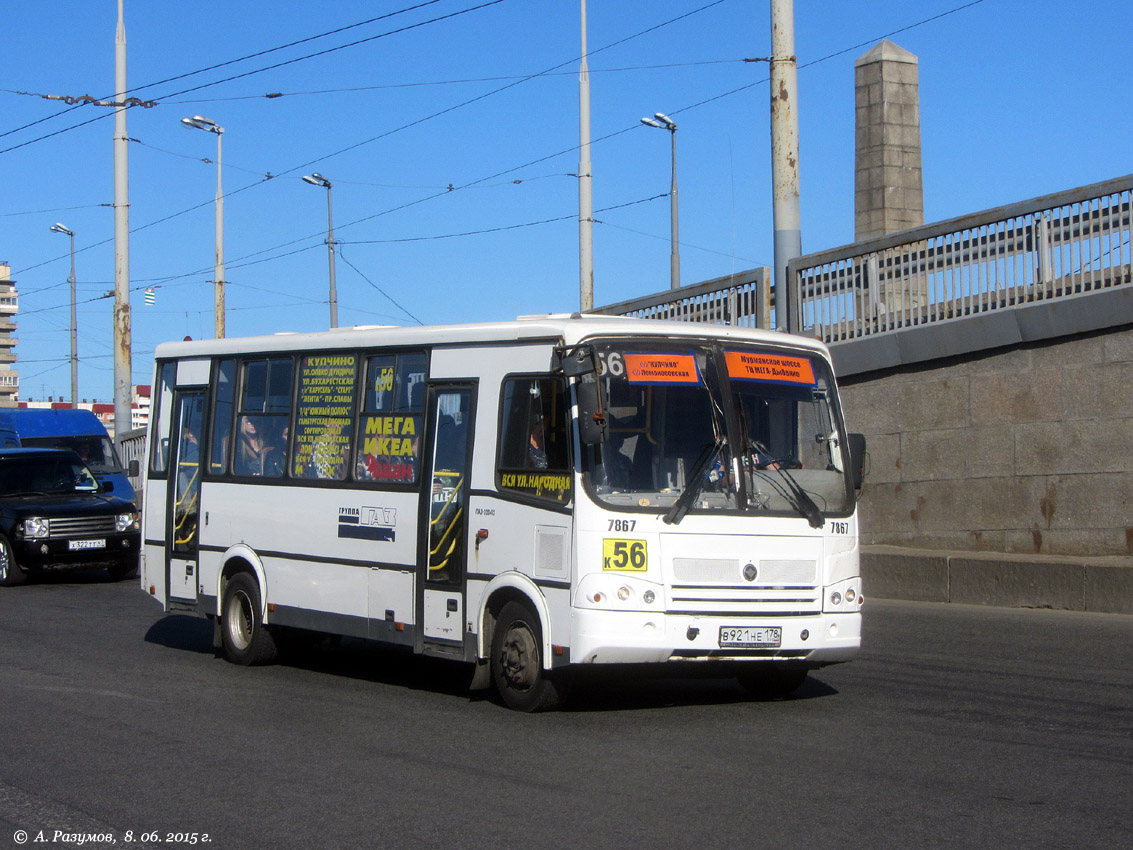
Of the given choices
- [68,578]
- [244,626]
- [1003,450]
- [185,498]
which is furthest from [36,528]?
[1003,450]

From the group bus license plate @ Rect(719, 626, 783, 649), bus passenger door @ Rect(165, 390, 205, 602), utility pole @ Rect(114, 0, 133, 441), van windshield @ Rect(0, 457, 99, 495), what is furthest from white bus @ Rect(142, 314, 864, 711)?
utility pole @ Rect(114, 0, 133, 441)

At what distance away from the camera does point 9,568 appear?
2075cm

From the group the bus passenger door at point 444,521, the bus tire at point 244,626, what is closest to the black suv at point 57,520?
the bus tire at point 244,626

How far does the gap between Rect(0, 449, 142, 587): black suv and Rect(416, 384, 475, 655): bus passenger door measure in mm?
12324

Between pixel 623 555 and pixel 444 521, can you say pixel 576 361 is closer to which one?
pixel 623 555

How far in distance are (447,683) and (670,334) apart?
3.37 m

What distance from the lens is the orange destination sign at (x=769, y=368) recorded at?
9.51 metres

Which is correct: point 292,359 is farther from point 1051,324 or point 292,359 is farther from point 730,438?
point 1051,324

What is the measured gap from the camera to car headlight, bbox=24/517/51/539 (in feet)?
67.9

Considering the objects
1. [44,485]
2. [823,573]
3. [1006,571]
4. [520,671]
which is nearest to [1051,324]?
[1006,571]

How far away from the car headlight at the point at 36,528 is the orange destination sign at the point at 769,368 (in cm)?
1426

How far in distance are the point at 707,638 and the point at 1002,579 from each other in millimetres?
7348

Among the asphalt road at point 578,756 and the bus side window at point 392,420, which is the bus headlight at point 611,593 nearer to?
the asphalt road at point 578,756

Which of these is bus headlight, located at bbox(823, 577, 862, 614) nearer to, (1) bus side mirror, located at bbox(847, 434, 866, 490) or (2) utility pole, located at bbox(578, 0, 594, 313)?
(1) bus side mirror, located at bbox(847, 434, 866, 490)
